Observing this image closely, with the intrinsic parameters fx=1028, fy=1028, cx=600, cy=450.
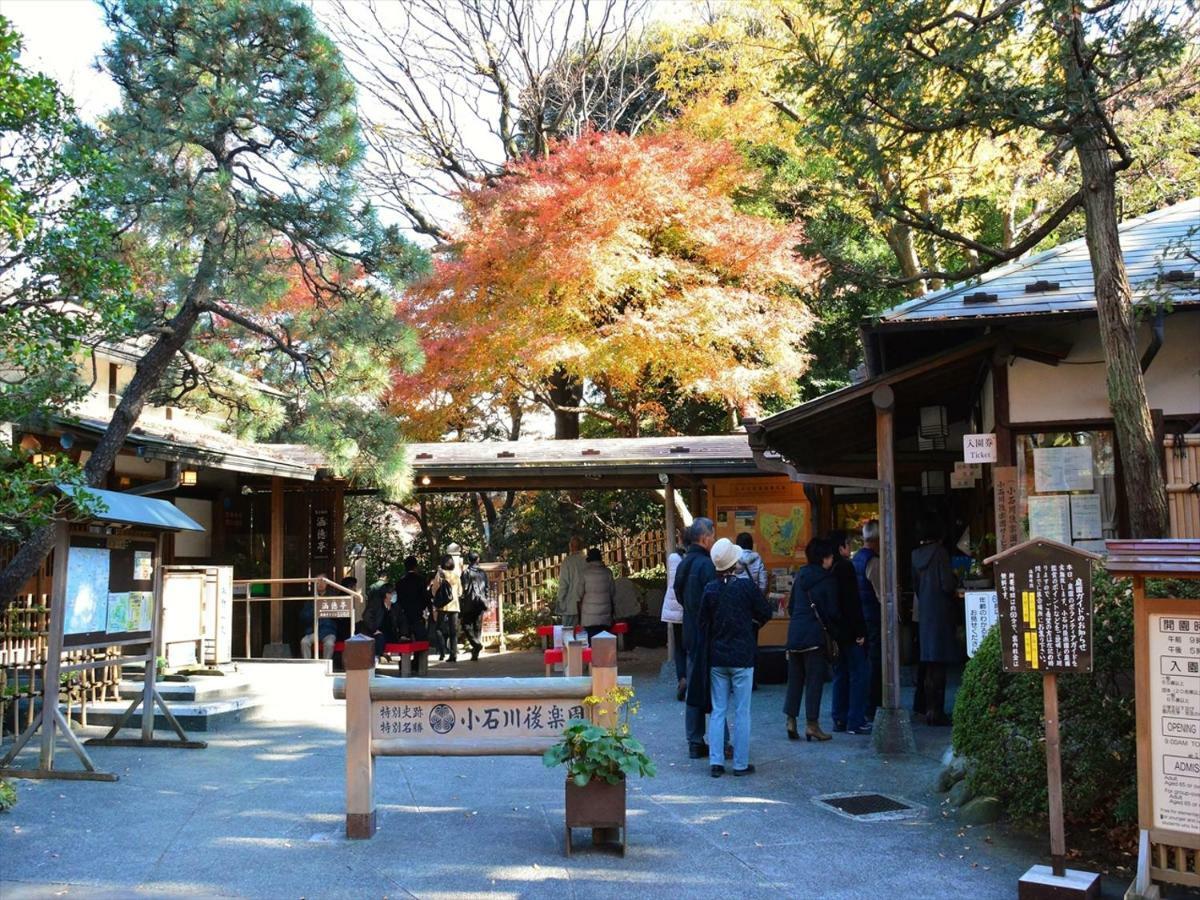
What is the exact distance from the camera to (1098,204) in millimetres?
6473

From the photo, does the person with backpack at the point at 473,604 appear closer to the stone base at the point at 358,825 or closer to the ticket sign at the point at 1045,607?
the stone base at the point at 358,825

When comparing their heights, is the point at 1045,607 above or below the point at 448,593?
above

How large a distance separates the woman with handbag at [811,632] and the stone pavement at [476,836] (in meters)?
0.35

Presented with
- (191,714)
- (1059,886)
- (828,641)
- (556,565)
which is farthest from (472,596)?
(1059,886)

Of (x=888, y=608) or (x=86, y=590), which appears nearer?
(x=86, y=590)

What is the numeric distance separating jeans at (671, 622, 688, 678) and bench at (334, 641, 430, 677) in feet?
11.1

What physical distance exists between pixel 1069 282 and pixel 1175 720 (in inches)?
179

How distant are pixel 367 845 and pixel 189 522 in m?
4.04

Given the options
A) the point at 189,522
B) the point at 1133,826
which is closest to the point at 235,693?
the point at 189,522

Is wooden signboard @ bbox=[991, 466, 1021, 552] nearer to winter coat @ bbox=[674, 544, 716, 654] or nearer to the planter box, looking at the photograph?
winter coat @ bbox=[674, 544, 716, 654]

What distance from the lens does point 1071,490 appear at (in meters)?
8.27

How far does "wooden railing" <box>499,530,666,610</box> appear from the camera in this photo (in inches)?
747

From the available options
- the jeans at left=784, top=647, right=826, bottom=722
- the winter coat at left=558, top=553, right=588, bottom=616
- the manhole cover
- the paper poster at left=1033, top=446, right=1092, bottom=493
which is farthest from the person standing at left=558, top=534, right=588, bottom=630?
the manhole cover

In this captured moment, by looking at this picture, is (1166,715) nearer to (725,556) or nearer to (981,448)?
(725,556)
